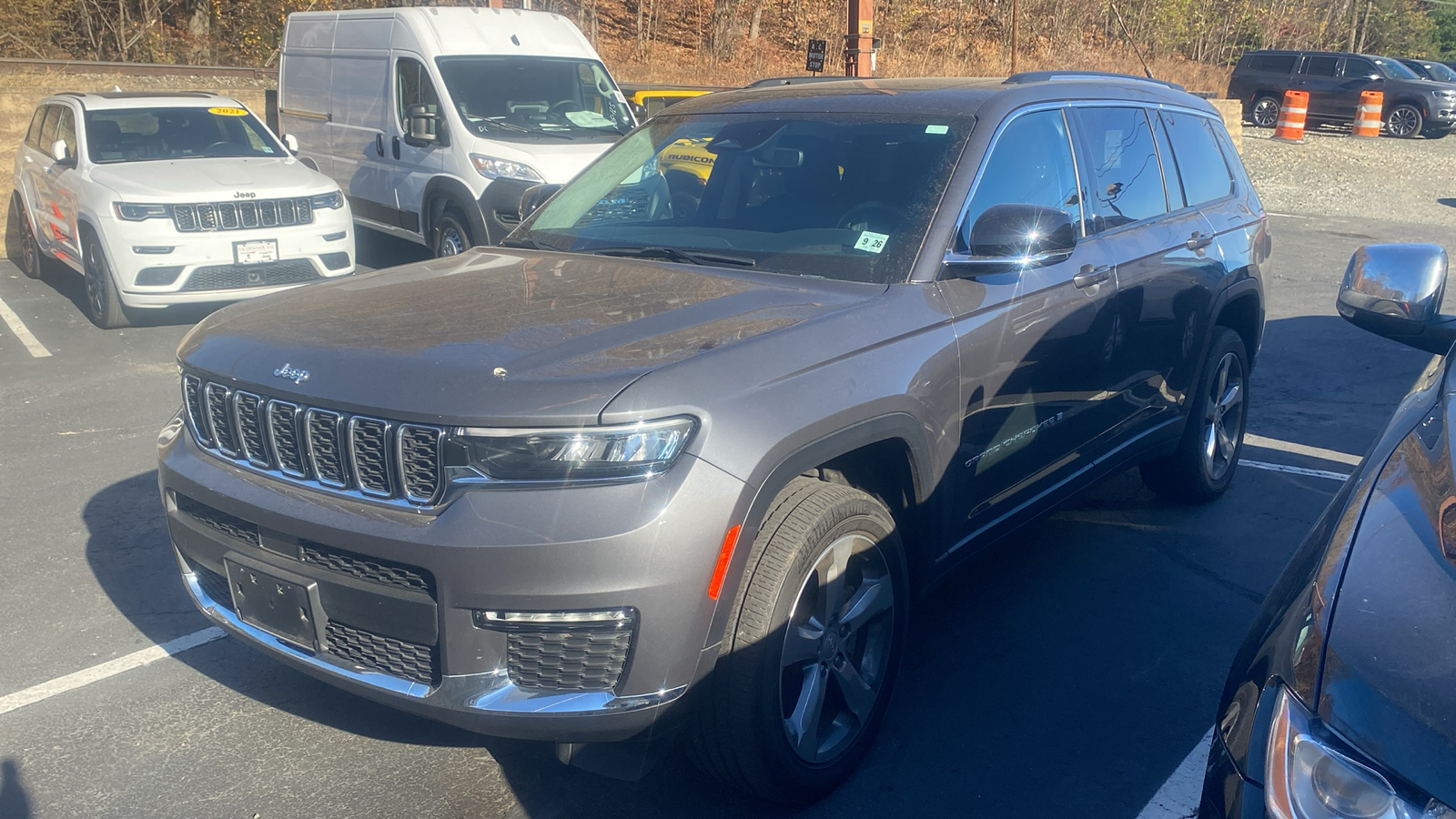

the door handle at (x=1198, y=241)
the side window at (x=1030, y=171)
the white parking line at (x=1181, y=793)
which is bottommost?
the white parking line at (x=1181, y=793)

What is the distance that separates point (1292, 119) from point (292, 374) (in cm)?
2414

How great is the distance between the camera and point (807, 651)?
9.57 feet

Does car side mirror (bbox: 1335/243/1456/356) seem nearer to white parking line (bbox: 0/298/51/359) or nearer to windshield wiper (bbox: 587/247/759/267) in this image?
windshield wiper (bbox: 587/247/759/267)

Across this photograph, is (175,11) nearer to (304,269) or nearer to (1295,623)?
(304,269)

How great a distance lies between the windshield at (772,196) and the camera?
3549mm

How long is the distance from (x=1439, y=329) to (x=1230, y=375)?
2.35 meters

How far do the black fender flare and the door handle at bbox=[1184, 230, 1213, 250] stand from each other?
6.01 metres

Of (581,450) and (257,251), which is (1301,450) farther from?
(257,251)

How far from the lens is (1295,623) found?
1.86 meters

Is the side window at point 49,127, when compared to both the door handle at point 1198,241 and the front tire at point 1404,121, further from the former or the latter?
the front tire at point 1404,121

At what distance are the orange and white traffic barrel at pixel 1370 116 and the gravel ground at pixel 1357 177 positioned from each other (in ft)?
1.72

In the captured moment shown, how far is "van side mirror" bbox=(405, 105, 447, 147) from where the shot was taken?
386 inches

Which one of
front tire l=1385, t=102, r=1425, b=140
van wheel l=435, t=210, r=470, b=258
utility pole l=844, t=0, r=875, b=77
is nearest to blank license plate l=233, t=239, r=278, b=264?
van wheel l=435, t=210, r=470, b=258

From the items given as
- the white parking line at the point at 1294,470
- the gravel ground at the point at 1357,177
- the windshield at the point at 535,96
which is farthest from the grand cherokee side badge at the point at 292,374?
Answer: the gravel ground at the point at 1357,177
